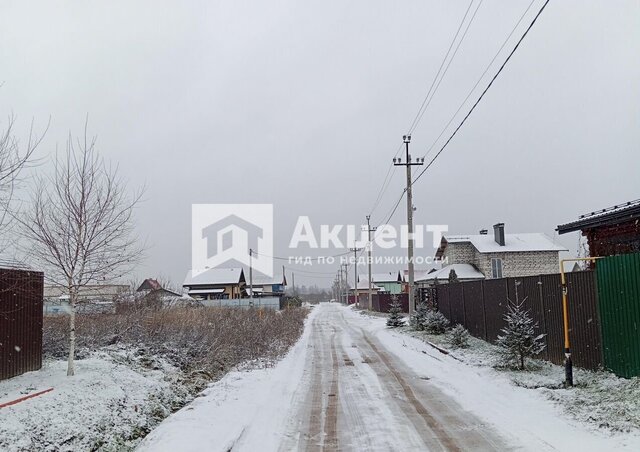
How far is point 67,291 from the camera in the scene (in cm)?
921

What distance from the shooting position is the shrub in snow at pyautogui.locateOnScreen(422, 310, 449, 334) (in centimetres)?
2042

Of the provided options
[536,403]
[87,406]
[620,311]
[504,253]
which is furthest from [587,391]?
[504,253]

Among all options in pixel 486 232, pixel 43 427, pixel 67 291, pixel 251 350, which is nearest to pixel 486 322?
pixel 251 350

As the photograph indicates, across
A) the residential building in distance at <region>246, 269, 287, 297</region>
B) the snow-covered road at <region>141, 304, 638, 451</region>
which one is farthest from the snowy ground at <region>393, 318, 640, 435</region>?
the residential building in distance at <region>246, 269, 287, 297</region>

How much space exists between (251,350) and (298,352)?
188 centimetres

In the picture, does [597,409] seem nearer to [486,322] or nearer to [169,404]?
[169,404]

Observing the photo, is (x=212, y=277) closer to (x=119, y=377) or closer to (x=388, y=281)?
(x=388, y=281)

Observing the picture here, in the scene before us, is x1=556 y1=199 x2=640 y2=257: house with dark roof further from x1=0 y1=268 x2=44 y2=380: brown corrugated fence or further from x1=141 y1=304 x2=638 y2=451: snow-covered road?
x1=0 y1=268 x2=44 y2=380: brown corrugated fence

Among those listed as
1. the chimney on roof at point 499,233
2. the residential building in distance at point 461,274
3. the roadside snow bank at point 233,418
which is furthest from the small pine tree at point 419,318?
the chimney on roof at point 499,233

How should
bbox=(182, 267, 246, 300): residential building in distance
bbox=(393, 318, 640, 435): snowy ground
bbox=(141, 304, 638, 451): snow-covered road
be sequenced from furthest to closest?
bbox=(182, 267, 246, 300): residential building in distance → bbox=(393, 318, 640, 435): snowy ground → bbox=(141, 304, 638, 451): snow-covered road

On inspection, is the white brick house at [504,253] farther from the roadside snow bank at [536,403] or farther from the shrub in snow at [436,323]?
the roadside snow bank at [536,403]

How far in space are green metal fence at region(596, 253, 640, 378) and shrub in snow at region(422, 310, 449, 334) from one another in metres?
11.7

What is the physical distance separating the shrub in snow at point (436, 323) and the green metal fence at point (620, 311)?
11.7 m

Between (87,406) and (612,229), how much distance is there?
14585mm
